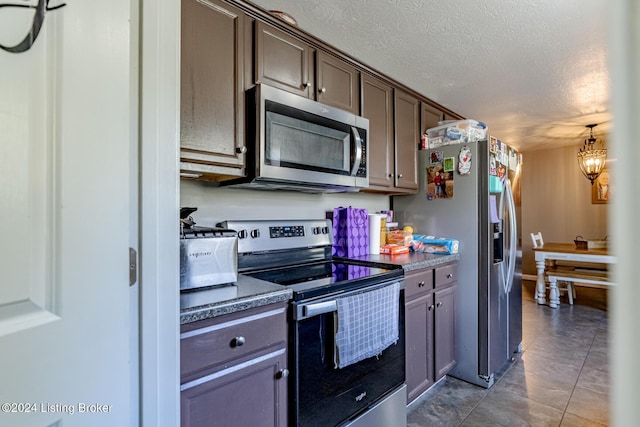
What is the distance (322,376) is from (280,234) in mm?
818

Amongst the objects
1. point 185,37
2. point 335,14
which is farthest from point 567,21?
point 185,37

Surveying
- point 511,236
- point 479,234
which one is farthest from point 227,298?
point 511,236

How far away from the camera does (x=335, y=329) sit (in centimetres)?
137

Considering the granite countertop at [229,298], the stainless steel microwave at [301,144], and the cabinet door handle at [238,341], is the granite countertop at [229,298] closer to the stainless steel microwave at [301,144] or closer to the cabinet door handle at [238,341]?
the cabinet door handle at [238,341]

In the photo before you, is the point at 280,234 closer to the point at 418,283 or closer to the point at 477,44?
the point at 418,283

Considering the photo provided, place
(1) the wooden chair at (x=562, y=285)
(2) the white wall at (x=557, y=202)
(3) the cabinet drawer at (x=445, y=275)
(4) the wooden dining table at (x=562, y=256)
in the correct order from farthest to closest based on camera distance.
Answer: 1. (2) the white wall at (x=557, y=202)
2. (1) the wooden chair at (x=562, y=285)
3. (4) the wooden dining table at (x=562, y=256)
4. (3) the cabinet drawer at (x=445, y=275)

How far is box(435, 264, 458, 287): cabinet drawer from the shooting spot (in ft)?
7.12

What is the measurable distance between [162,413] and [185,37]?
4.52ft

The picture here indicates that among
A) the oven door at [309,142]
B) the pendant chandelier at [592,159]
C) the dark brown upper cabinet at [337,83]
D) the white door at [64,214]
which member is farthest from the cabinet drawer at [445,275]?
the pendant chandelier at [592,159]

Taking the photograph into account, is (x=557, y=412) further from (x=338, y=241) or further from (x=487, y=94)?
(x=487, y=94)

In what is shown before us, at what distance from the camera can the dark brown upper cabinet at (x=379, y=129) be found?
2213mm

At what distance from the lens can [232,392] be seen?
1.09 metres

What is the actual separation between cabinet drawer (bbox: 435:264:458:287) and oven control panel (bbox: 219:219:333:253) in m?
0.77

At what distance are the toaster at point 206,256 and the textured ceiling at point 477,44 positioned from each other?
1.22 meters
